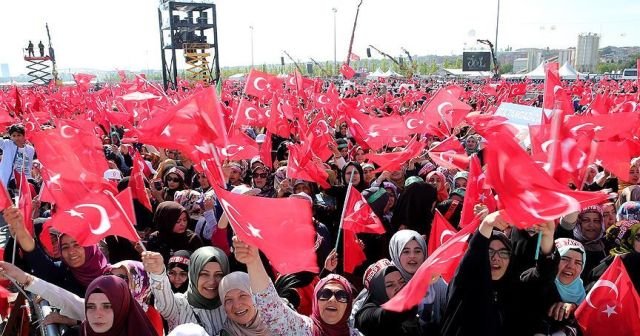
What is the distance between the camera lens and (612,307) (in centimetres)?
279

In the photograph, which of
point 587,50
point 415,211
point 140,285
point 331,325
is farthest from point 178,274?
point 587,50

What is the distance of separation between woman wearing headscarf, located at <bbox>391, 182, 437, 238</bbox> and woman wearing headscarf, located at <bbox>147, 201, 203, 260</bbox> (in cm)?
172

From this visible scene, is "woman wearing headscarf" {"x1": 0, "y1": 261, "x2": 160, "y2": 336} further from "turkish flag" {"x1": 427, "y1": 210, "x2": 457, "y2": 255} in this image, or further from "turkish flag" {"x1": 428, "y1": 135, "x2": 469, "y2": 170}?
"turkish flag" {"x1": 428, "y1": 135, "x2": 469, "y2": 170}

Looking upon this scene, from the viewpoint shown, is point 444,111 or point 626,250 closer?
point 626,250

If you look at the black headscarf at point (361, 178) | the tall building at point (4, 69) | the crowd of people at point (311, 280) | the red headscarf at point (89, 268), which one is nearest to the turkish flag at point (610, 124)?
the crowd of people at point (311, 280)

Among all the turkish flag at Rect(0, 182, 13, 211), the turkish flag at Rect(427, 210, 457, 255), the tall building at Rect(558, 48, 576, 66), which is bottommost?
the turkish flag at Rect(427, 210, 457, 255)

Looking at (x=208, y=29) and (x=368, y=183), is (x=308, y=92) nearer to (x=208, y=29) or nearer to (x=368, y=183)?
(x=368, y=183)

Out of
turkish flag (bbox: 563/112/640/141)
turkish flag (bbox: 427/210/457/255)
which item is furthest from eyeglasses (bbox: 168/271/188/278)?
turkish flag (bbox: 563/112/640/141)

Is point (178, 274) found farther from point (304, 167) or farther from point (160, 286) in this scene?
point (304, 167)

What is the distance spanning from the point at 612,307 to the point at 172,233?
2867 mm

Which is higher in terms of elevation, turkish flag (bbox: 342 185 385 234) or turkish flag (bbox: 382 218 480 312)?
turkish flag (bbox: 382 218 480 312)

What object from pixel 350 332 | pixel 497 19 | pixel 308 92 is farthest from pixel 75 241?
pixel 497 19

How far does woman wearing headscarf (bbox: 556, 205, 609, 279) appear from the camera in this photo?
12.7 ft

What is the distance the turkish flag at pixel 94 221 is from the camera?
2850 millimetres
